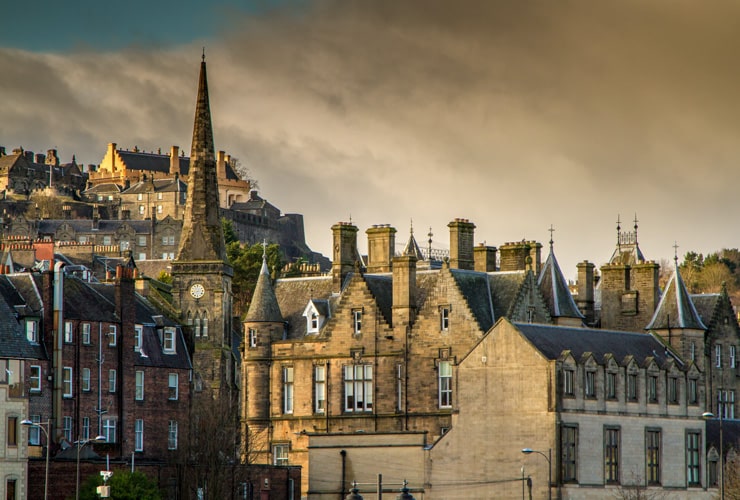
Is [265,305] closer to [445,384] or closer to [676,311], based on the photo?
[445,384]

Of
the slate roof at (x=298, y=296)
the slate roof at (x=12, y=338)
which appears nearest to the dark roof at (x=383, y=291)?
the slate roof at (x=298, y=296)

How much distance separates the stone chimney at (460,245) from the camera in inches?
3952

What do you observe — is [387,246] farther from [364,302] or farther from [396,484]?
[396,484]

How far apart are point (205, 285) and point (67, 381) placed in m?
16.6

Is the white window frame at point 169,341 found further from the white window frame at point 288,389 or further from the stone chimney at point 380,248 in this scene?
the stone chimney at point 380,248

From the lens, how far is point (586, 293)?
348ft

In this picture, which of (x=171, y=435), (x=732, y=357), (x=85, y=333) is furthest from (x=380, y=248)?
(x=732, y=357)

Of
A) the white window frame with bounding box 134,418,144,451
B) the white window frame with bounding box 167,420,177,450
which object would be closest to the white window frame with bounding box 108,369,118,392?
the white window frame with bounding box 134,418,144,451

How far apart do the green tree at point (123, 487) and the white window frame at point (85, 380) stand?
1275 centimetres

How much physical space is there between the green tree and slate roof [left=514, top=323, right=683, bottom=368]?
20535 millimetres

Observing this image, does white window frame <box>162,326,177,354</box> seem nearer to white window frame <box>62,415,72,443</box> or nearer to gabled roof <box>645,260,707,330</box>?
white window frame <box>62,415,72,443</box>

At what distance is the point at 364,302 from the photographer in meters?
97.5

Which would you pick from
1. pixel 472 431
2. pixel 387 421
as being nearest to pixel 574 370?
pixel 472 431

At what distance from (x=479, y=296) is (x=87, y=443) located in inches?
894
